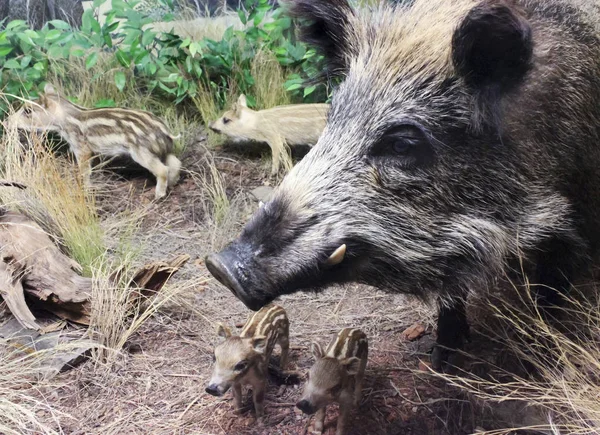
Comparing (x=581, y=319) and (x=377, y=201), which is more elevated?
(x=377, y=201)

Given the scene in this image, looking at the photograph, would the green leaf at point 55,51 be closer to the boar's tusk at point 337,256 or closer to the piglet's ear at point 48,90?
the piglet's ear at point 48,90

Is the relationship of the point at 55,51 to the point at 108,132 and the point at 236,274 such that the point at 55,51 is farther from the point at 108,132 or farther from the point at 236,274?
the point at 236,274

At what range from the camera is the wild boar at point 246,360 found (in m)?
2.44

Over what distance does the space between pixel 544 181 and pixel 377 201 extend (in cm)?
59

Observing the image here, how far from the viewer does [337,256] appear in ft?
6.39

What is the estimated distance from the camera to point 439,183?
2.10 meters

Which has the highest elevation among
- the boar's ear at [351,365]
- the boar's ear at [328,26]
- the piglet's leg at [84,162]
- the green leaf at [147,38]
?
the boar's ear at [328,26]

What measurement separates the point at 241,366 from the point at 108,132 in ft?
9.51

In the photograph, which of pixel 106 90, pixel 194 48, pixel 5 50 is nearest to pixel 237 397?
pixel 194 48

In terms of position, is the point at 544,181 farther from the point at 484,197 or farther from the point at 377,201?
the point at 377,201

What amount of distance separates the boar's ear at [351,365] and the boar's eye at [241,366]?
39 cm

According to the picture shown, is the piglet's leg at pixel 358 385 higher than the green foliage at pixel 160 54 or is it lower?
lower

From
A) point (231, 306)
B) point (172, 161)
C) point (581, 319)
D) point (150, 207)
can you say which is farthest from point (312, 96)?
point (581, 319)

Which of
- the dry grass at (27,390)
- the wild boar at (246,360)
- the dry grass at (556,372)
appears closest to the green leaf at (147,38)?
the dry grass at (27,390)
